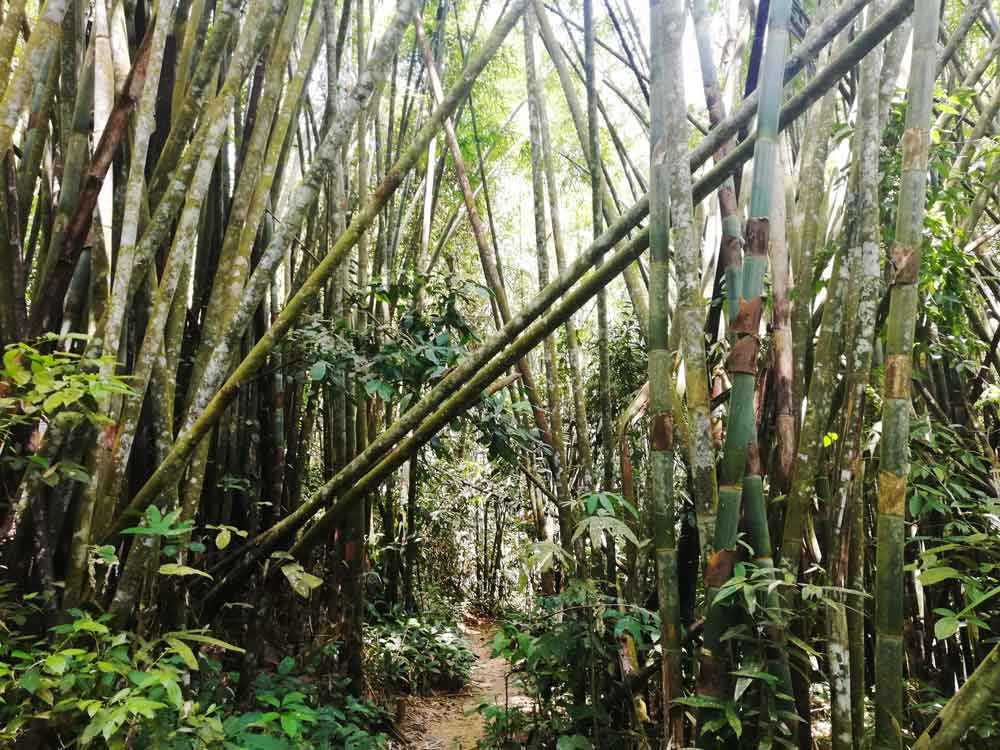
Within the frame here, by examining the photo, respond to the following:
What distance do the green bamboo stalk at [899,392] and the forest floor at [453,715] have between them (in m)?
2.11

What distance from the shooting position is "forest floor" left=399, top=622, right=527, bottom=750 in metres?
3.68

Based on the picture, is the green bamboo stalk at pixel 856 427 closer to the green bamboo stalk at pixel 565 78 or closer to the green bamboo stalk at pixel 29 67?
the green bamboo stalk at pixel 565 78

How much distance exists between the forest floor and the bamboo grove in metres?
0.77

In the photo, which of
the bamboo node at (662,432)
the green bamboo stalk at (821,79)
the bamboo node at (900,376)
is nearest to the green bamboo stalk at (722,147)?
the green bamboo stalk at (821,79)

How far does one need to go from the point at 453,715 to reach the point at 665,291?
364 cm

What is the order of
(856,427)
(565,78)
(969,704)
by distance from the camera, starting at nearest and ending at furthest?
1. (969,704)
2. (856,427)
3. (565,78)

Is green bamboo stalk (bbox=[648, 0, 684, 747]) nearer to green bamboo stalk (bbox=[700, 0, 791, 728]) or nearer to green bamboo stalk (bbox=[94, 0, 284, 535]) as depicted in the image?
green bamboo stalk (bbox=[700, 0, 791, 728])

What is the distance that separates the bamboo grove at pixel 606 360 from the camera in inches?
58.3

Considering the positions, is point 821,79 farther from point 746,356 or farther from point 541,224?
point 541,224

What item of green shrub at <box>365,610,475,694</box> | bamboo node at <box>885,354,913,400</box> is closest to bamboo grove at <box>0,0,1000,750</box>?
bamboo node at <box>885,354,913,400</box>

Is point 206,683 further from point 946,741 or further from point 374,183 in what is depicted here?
point 374,183

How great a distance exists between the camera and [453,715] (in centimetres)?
428

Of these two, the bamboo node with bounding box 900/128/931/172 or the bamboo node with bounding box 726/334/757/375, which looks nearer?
the bamboo node with bounding box 900/128/931/172

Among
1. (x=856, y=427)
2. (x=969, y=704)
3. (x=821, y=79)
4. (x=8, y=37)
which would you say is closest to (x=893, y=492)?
(x=969, y=704)
